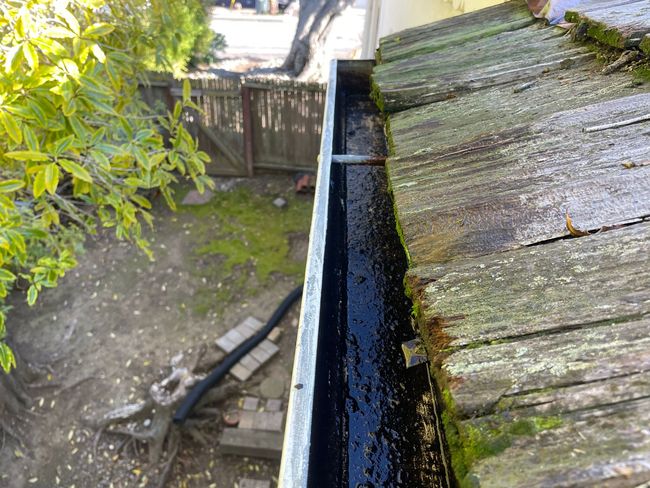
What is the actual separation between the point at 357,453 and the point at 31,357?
6177 mm

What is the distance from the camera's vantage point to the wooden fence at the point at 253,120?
8844mm

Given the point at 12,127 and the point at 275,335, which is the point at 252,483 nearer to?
the point at 275,335

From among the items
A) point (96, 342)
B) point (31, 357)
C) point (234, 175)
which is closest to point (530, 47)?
point (96, 342)

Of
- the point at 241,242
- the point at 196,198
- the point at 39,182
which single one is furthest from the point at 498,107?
the point at 196,198

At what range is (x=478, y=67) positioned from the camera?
75.9 inches

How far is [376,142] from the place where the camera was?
7.91 ft

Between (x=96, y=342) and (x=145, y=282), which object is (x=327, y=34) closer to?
(x=145, y=282)

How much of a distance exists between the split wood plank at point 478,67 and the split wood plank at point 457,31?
0.13 meters

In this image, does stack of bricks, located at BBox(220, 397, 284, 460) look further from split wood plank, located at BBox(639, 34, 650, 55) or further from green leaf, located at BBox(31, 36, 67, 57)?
split wood plank, located at BBox(639, 34, 650, 55)

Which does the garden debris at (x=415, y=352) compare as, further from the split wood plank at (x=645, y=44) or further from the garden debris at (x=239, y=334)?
the garden debris at (x=239, y=334)

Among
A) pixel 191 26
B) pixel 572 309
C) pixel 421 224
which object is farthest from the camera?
pixel 191 26

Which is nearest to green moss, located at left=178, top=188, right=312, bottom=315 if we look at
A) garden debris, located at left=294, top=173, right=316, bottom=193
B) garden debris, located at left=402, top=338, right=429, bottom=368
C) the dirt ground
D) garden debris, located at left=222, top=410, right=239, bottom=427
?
the dirt ground

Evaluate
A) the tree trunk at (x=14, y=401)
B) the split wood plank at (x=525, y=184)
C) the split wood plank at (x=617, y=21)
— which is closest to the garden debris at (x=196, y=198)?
the tree trunk at (x=14, y=401)

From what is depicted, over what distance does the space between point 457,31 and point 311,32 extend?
11.8 metres
